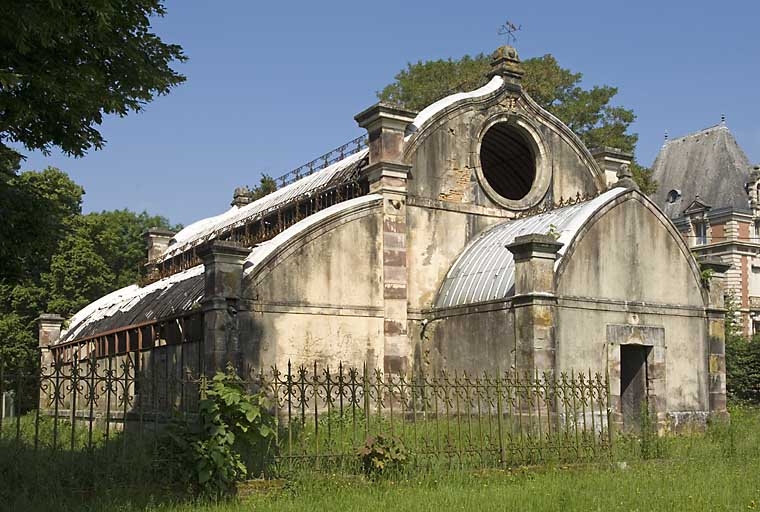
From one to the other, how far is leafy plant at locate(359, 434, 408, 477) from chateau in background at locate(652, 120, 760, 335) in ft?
158

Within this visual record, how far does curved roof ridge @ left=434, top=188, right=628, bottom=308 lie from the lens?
57.9ft

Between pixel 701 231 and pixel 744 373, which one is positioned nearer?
pixel 744 373

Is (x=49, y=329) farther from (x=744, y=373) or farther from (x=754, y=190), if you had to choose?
(x=754, y=190)

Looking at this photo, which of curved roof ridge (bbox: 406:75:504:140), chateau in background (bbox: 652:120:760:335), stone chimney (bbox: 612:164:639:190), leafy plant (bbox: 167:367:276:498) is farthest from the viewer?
chateau in background (bbox: 652:120:760:335)

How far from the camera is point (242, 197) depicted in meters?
35.2

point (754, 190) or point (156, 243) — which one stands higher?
point (754, 190)

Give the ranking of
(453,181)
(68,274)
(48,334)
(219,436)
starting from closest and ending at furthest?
(219,436)
(453,181)
(48,334)
(68,274)

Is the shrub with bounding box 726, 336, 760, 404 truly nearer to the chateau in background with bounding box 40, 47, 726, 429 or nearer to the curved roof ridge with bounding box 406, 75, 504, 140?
the chateau in background with bounding box 40, 47, 726, 429

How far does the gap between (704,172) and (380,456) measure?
5468cm

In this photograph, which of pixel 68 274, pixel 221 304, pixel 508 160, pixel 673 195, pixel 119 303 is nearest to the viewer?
pixel 221 304

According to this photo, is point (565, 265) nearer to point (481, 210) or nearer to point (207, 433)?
point (481, 210)

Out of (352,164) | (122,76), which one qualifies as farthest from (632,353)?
(122,76)

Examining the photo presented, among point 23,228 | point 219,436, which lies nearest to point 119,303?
point 23,228

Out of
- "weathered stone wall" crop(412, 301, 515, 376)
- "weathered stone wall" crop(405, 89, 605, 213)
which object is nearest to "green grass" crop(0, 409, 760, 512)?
"weathered stone wall" crop(412, 301, 515, 376)
